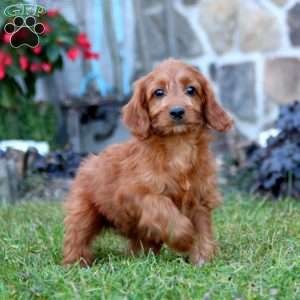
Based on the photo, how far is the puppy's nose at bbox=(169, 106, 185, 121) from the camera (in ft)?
14.2

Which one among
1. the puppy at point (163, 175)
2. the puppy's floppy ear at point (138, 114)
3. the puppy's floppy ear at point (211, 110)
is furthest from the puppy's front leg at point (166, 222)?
the puppy's floppy ear at point (211, 110)

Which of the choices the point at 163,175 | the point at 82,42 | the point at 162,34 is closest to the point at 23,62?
the point at 82,42

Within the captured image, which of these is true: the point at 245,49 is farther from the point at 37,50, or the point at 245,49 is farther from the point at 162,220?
the point at 162,220

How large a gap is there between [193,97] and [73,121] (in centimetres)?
497

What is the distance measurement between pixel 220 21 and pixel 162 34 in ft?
2.73

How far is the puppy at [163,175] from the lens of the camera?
4363mm

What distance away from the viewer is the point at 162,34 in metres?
9.49

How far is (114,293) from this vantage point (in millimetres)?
3662

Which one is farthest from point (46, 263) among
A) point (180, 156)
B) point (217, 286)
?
point (217, 286)

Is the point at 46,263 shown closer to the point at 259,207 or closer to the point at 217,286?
the point at 217,286

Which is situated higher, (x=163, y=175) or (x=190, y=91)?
(x=190, y=91)

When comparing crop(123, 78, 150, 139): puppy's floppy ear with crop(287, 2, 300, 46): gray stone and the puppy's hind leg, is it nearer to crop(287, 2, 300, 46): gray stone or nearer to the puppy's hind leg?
the puppy's hind leg

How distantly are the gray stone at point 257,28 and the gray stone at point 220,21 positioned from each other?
0.11 m

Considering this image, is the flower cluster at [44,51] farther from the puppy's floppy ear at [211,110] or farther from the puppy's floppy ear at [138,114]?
the puppy's floppy ear at [211,110]
